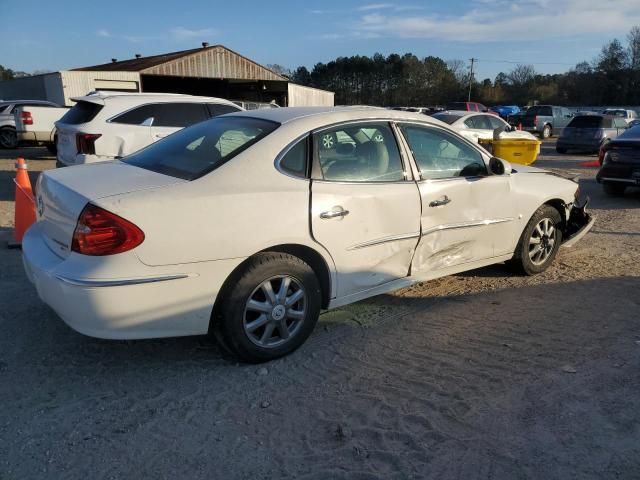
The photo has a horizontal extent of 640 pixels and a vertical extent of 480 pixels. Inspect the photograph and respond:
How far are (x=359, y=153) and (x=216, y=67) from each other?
82.9 feet

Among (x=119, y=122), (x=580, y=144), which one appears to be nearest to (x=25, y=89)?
(x=119, y=122)

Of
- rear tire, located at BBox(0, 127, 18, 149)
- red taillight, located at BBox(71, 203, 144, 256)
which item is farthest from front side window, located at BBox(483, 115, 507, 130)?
rear tire, located at BBox(0, 127, 18, 149)

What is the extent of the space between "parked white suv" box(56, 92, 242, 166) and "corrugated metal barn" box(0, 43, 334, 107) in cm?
1342

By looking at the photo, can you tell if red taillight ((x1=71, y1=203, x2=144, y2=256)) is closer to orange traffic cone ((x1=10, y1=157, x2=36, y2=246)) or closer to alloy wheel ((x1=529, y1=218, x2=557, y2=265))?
orange traffic cone ((x1=10, y1=157, x2=36, y2=246))

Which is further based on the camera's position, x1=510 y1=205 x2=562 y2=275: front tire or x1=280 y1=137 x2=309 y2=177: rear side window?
x1=510 y1=205 x2=562 y2=275: front tire

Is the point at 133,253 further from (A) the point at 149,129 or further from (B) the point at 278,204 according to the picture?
(A) the point at 149,129

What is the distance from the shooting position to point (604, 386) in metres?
3.20

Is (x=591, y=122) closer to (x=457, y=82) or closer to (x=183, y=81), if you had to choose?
(x=183, y=81)

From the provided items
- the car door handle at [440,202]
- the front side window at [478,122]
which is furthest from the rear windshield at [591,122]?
the car door handle at [440,202]

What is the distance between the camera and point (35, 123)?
50.6 feet

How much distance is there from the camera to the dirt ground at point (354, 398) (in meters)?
2.55

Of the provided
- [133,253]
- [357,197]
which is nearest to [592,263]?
[357,197]

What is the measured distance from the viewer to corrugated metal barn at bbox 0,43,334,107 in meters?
21.9

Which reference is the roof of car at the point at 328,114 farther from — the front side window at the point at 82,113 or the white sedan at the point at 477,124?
the white sedan at the point at 477,124
